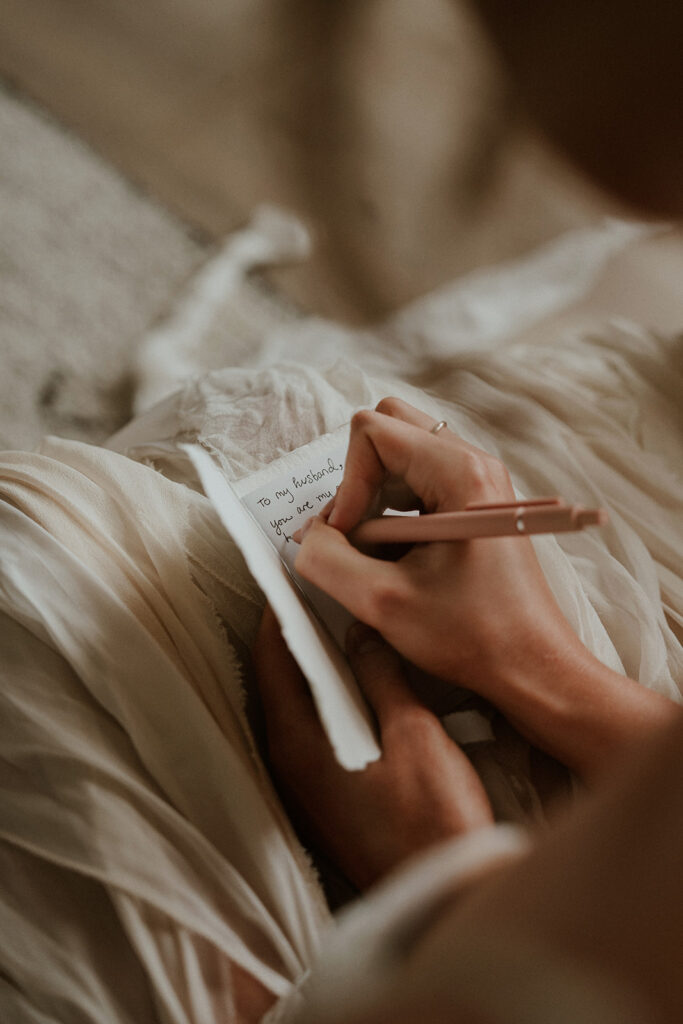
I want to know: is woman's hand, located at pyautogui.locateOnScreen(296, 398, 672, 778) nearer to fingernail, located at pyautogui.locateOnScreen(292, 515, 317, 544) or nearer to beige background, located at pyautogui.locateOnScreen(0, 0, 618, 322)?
fingernail, located at pyautogui.locateOnScreen(292, 515, 317, 544)

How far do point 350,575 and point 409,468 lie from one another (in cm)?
9

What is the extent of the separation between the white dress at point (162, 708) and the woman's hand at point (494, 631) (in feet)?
0.29

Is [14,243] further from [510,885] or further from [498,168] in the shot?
[510,885]

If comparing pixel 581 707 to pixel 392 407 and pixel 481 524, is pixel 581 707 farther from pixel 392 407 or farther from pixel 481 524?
pixel 392 407

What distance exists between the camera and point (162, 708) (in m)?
0.46

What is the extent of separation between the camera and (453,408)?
Answer: 2.41ft

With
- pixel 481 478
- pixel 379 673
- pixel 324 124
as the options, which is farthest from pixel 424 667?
pixel 324 124

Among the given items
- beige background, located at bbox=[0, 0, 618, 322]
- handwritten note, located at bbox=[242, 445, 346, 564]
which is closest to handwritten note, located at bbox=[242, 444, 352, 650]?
handwritten note, located at bbox=[242, 445, 346, 564]

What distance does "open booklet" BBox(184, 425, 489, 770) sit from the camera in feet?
1.32

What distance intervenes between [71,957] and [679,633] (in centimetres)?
52

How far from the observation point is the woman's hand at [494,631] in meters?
0.45

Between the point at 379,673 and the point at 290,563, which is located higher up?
the point at 290,563

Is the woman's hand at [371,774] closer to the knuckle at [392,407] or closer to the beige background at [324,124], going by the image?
the knuckle at [392,407]

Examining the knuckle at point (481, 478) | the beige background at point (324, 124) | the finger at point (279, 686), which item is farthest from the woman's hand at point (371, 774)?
the beige background at point (324, 124)
